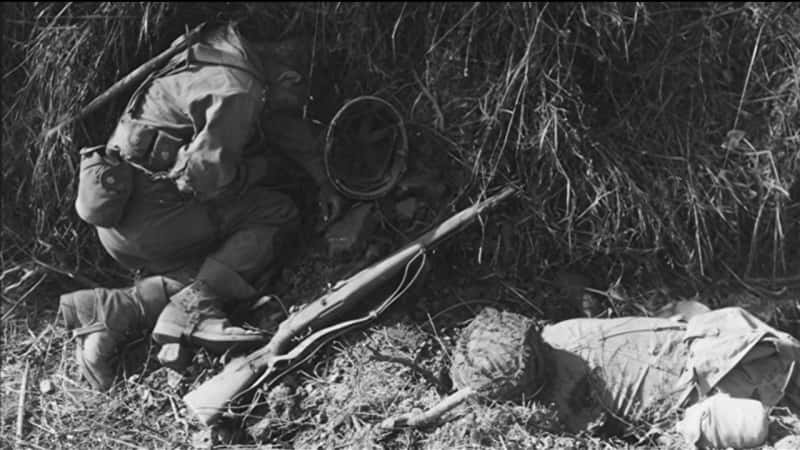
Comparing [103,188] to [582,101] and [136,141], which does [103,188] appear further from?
[582,101]

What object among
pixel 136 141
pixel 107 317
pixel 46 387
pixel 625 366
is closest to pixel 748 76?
pixel 625 366

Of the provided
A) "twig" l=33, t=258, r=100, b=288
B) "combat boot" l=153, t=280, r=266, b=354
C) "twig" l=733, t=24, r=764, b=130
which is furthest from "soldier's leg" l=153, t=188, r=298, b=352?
"twig" l=733, t=24, r=764, b=130

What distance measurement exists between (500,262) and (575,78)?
87 centimetres

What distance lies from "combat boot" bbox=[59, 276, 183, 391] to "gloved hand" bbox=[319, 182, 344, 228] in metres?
0.70

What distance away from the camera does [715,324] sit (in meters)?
3.88

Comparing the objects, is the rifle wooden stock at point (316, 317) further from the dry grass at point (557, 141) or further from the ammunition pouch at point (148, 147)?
the ammunition pouch at point (148, 147)

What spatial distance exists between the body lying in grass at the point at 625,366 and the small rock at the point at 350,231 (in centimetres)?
69

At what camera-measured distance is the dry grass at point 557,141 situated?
4.42 meters

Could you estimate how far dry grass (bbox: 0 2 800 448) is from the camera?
442 cm

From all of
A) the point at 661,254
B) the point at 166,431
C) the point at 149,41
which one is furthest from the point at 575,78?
the point at 166,431

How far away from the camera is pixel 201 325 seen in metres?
4.38

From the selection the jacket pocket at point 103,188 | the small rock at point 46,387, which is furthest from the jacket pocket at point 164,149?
the small rock at point 46,387

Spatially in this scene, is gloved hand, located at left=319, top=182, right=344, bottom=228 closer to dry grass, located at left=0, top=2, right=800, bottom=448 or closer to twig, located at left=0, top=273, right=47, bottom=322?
dry grass, located at left=0, top=2, right=800, bottom=448

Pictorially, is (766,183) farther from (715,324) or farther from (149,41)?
(149,41)
